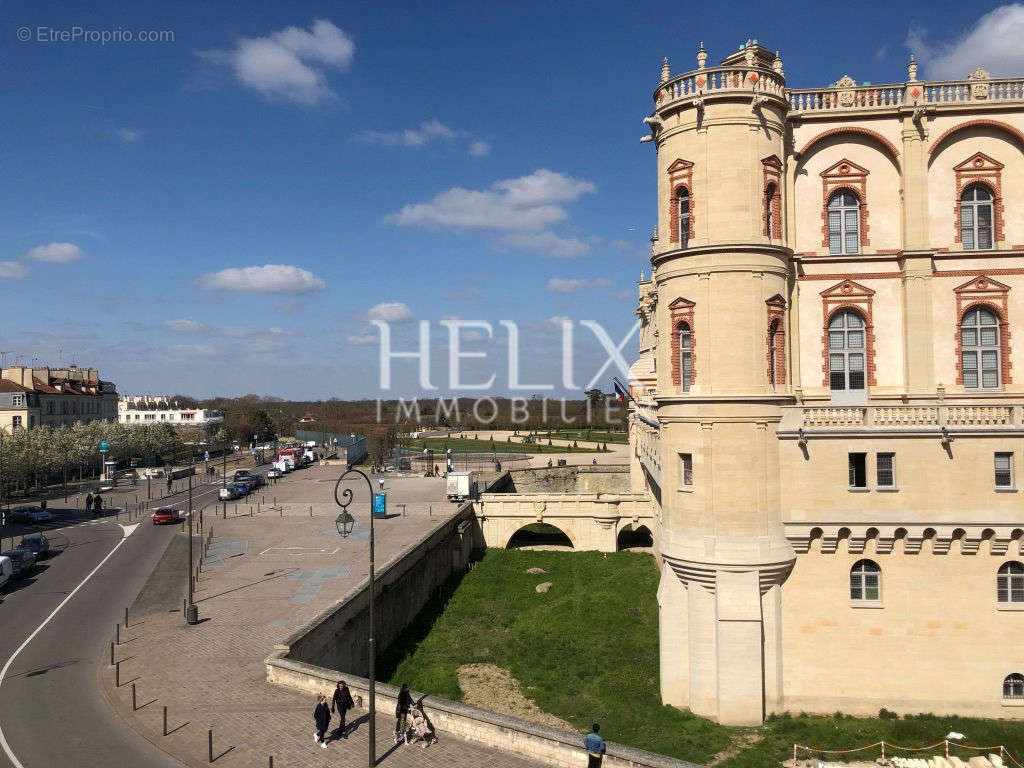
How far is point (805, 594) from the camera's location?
73.0ft

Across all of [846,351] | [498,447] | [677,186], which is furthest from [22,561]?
[498,447]

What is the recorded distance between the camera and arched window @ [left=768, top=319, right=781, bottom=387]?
22.6 meters

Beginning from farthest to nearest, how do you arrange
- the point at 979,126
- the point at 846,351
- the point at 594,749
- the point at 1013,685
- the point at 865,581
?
1. the point at 846,351
2. the point at 979,126
3. the point at 865,581
4. the point at 1013,685
5. the point at 594,749

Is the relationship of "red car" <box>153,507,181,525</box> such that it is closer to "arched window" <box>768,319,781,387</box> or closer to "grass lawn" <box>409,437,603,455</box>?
"arched window" <box>768,319,781,387</box>

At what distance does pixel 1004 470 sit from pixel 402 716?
20032mm

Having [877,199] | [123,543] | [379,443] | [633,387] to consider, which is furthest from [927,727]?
[379,443]

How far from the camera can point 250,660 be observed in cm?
2014

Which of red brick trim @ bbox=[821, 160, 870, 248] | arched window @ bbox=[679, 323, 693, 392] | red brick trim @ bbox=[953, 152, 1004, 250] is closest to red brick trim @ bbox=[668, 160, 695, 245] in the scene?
arched window @ bbox=[679, 323, 693, 392]

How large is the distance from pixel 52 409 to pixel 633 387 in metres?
75.2

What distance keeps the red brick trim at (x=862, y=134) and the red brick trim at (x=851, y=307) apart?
4.48m

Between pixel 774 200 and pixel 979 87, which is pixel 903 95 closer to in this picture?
pixel 979 87

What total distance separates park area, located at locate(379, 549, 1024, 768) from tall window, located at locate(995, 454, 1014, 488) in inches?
291

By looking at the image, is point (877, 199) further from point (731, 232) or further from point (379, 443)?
point (379, 443)

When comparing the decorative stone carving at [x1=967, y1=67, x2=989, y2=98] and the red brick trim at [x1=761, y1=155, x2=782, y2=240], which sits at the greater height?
the decorative stone carving at [x1=967, y1=67, x2=989, y2=98]
